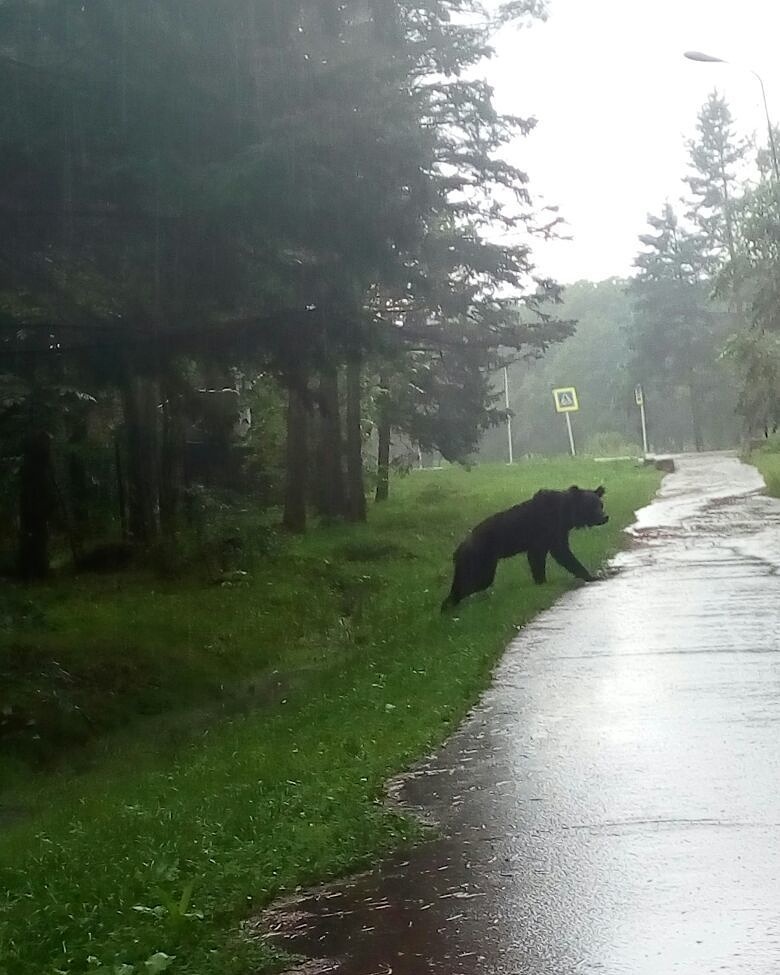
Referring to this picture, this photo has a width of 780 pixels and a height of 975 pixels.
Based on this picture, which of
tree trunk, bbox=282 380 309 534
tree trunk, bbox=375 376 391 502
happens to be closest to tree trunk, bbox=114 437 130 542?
tree trunk, bbox=282 380 309 534

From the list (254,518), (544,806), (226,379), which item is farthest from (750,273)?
(544,806)

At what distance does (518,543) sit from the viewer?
15.2 m

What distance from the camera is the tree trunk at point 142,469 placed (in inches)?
734

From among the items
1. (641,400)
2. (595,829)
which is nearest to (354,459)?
(595,829)

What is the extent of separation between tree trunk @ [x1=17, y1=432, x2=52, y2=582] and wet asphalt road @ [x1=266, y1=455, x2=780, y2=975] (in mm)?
8741

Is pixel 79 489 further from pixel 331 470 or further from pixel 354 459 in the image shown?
pixel 354 459

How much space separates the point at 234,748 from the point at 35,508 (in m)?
10.7

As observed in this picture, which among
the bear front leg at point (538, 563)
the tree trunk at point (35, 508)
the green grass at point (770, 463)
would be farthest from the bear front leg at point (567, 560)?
the green grass at point (770, 463)

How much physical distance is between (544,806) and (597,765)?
2.46 ft

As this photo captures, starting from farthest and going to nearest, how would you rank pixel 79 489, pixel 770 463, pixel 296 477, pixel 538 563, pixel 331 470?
pixel 770 463, pixel 331 470, pixel 296 477, pixel 79 489, pixel 538 563

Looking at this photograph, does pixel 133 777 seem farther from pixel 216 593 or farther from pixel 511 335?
pixel 511 335

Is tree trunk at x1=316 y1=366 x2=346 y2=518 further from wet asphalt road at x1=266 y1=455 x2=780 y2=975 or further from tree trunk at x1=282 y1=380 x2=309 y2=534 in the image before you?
wet asphalt road at x1=266 y1=455 x2=780 y2=975

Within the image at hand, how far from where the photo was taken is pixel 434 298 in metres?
25.2

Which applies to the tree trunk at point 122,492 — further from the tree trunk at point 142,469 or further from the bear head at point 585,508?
the bear head at point 585,508
